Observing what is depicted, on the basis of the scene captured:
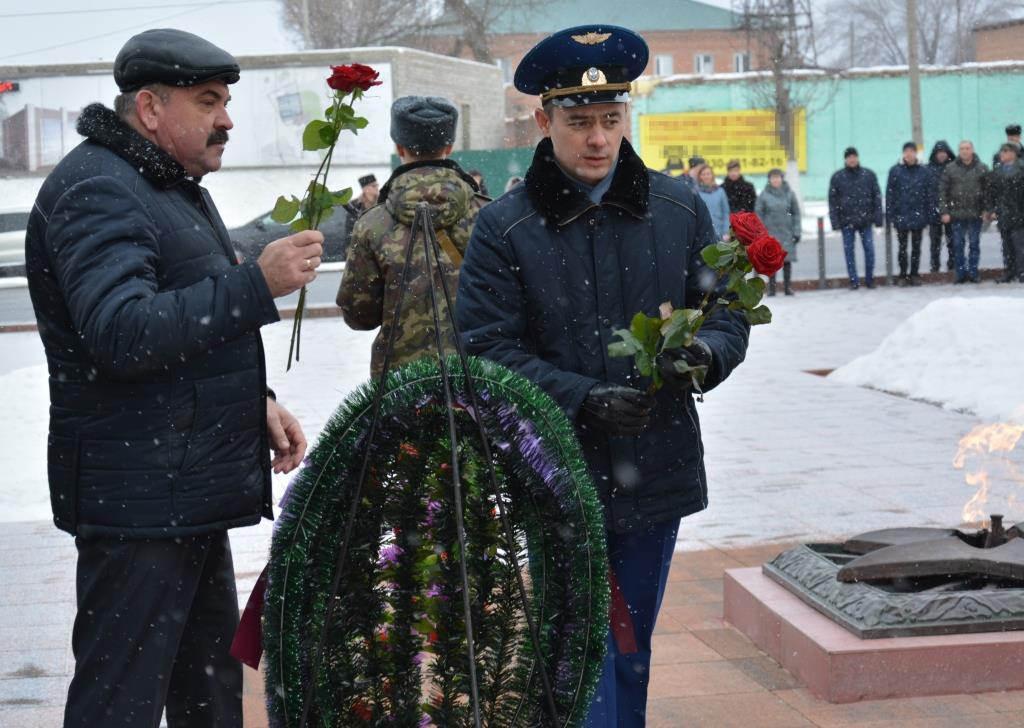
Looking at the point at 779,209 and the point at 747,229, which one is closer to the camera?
the point at 747,229

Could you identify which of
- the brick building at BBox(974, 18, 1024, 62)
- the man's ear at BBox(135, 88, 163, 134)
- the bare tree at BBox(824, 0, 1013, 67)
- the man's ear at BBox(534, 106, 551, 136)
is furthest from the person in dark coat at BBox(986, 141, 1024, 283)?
the bare tree at BBox(824, 0, 1013, 67)

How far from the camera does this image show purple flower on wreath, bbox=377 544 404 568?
10.1 ft

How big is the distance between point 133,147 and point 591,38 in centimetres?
113

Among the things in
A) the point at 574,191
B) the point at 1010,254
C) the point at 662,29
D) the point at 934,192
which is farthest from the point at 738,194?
the point at 662,29

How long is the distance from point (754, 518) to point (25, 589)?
3363mm

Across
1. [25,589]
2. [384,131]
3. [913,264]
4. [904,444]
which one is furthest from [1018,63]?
[25,589]

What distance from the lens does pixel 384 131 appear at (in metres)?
32.7

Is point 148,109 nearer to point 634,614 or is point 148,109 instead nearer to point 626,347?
point 626,347

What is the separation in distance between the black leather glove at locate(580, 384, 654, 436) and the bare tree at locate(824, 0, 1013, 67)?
78.7 metres

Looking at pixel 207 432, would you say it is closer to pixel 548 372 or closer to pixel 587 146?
pixel 548 372

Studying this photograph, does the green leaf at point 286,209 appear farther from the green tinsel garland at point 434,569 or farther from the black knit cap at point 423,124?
the black knit cap at point 423,124

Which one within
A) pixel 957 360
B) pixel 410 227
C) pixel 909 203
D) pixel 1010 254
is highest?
pixel 410 227

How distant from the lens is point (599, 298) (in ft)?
11.6

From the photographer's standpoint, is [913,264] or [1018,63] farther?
[1018,63]
